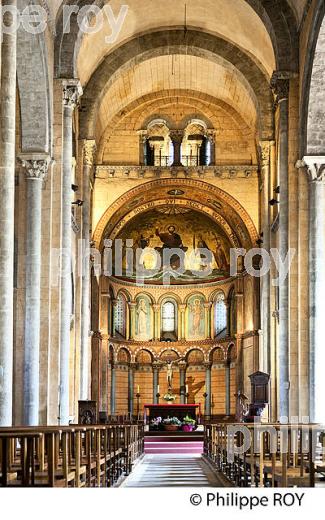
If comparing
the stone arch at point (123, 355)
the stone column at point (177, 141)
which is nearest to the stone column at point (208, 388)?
the stone arch at point (123, 355)

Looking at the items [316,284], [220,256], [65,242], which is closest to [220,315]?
[220,256]

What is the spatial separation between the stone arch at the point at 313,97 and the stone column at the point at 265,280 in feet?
30.1

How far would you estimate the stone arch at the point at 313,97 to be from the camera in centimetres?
2350

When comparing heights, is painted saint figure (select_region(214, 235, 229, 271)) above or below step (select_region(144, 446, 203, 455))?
above

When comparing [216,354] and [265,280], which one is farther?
[216,354]

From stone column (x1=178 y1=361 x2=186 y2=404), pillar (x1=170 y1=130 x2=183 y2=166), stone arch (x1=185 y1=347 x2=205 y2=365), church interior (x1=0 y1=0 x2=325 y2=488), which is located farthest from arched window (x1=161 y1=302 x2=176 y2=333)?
pillar (x1=170 y1=130 x2=183 y2=166)

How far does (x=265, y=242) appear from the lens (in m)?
35.6

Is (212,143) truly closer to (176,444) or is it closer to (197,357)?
(197,357)

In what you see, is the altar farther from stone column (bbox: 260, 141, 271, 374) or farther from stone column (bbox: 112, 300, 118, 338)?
stone column (bbox: 260, 141, 271, 374)

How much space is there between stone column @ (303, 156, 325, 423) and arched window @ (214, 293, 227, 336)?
66.8ft

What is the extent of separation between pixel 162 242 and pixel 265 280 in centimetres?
1062

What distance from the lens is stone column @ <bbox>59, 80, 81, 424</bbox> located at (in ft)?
83.7

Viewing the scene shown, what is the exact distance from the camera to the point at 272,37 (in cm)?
2698

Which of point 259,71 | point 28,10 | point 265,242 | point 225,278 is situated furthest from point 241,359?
point 28,10
